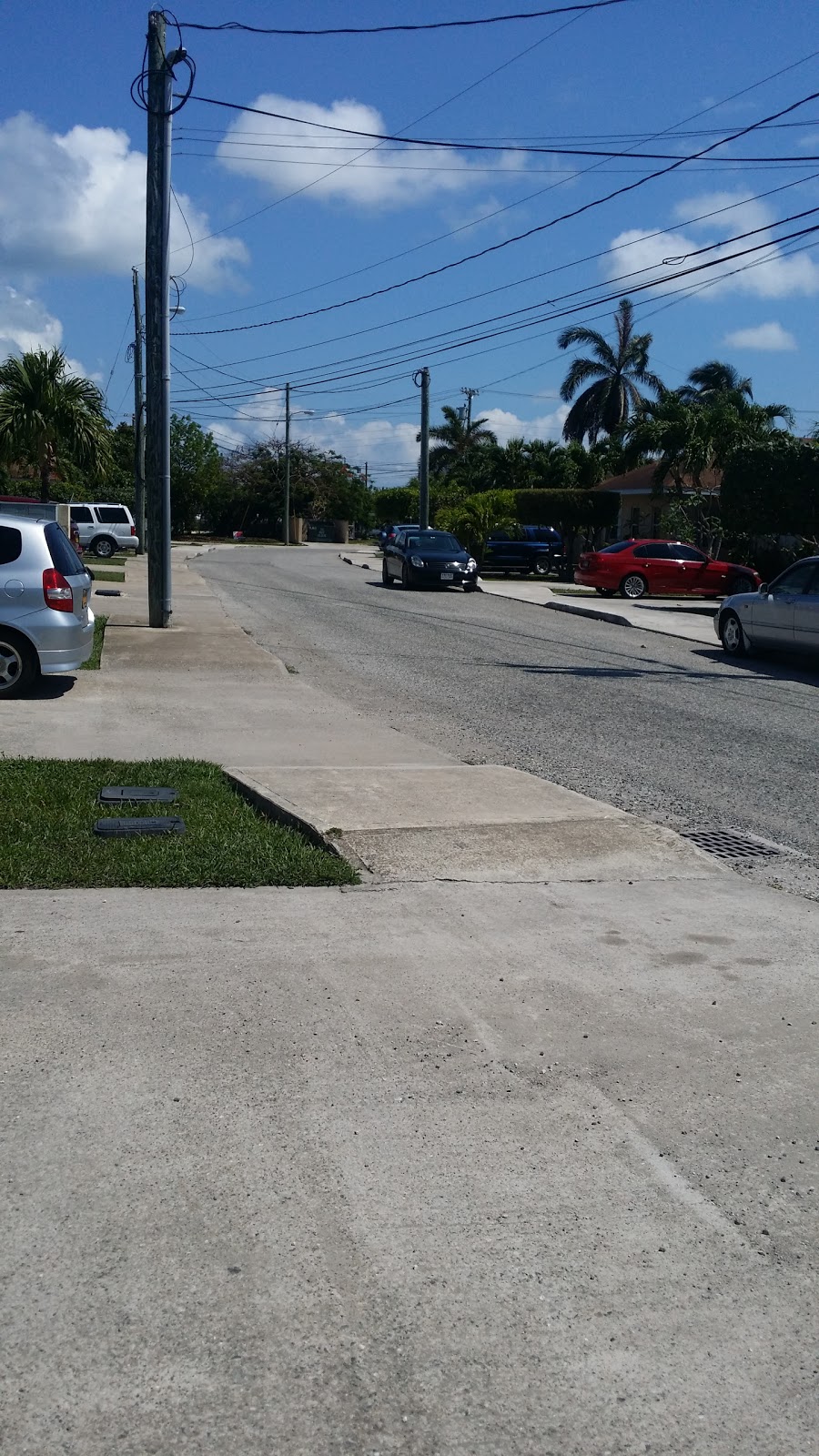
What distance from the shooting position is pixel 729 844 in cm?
766

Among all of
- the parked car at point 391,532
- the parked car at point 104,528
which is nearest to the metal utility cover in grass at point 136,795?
the parked car at point 391,532

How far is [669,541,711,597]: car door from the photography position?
30.9 meters

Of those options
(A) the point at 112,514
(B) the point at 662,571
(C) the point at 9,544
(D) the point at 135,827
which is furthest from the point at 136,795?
(A) the point at 112,514

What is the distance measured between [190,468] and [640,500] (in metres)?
35.8

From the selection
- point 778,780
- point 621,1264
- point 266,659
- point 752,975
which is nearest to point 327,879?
point 752,975

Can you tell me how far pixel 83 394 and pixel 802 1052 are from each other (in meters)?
31.6

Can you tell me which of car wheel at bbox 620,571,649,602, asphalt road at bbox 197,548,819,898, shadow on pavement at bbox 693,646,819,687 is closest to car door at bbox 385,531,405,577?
car wheel at bbox 620,571,649,602

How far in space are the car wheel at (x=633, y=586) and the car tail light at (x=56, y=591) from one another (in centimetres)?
2155

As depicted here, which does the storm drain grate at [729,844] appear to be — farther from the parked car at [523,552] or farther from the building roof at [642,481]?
the building roof at [642,481]

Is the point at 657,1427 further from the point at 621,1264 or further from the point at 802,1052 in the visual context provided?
the point at 802,1052

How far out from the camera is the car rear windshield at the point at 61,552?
463 inches

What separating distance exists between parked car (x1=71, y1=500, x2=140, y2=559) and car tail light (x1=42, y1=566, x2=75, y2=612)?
31.4 meters

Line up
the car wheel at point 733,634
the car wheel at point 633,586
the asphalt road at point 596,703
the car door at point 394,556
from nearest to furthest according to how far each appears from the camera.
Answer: the asphalt road at point 596,703 → the car wheel at point 733,634 → the car wheel at point 633,586 → the car door at point 394,556

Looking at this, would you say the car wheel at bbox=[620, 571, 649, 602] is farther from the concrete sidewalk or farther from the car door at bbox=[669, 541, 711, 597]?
the concrete sidewalk
